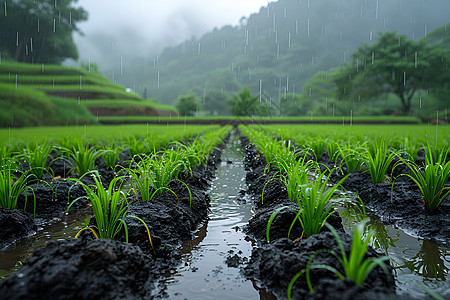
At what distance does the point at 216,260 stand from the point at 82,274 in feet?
2.71

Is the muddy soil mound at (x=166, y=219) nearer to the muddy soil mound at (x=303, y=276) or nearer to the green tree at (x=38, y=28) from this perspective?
the muddy soil mound at (x=303, y=276)

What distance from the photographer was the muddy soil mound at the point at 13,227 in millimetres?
2053

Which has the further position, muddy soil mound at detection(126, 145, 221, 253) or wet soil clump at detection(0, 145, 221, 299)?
muddy soil mound at detection(126, 145, 221, 253)

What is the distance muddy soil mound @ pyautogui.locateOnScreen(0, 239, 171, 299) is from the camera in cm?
106

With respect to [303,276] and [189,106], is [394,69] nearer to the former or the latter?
[189,106]

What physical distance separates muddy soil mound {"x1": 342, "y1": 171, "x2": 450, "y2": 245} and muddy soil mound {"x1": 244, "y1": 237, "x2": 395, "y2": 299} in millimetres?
1151

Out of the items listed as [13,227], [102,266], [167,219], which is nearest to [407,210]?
[167,219]

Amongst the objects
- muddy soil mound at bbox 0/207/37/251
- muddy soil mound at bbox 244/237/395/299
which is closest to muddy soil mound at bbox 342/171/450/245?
muddy soil mound at bbox 244/237/395/299

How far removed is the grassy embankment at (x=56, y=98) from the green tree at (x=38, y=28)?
412 cm

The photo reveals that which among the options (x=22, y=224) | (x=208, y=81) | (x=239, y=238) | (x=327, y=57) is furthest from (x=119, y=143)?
(x=327, y=57)

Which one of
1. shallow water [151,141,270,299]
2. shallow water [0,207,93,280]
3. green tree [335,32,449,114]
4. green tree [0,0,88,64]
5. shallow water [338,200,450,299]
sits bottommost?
shallow water [0,207,93,280]

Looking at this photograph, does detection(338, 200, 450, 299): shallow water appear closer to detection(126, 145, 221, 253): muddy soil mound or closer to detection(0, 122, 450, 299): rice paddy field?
detection(0, 122, 450, 299): rice paddy field

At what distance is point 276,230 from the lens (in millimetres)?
1971

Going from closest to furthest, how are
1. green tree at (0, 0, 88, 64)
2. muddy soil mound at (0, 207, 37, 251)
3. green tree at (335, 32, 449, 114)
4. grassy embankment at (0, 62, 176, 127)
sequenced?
1. muddy soil mound at (0, 207, 37, 251)
2. grassy embankment at (0, 62, 176, 127)
3. green tree at (0, 0, 88, 64)
4. green tree at (335, 32, 449, 114)
